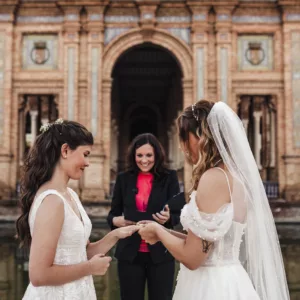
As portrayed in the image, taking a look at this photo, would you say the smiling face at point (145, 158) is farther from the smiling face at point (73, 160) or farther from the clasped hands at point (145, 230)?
the smiling face at point (73, 160)

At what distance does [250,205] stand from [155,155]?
69.7 inches

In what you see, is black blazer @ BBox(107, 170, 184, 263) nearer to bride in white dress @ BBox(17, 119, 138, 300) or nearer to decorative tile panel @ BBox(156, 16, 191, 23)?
bride in white dress @ BBox(17, 119, 138, 300)

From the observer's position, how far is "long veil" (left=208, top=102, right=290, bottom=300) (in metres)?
2.60

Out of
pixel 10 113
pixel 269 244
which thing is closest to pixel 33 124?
pixel 10 113

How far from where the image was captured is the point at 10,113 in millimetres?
17250

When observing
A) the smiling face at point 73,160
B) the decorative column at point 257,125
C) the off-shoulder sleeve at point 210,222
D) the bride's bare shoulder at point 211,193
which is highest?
the decorative column at point 257,125

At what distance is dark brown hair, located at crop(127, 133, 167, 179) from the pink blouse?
0.22 feet

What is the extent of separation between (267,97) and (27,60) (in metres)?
9.21

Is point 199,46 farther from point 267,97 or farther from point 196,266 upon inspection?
point 196,266

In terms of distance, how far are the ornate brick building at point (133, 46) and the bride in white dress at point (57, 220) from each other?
14.3 meters

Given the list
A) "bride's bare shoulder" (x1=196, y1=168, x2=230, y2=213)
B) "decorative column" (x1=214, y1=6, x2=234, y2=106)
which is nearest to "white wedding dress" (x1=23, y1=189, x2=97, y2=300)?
"bride's bare shoulder" (x1=196, y1=168, x2=230, y2=213)

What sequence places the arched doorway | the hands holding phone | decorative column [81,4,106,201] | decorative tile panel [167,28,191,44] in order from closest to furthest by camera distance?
1. the hands holding phone
2. decorative column [81,4,106,201]
3. decorative tile panel [167,28,191,44]
4. the arched doorway

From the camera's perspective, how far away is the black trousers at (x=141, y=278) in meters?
4.11

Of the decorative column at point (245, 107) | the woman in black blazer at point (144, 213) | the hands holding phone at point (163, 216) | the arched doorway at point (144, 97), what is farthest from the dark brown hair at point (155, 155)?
the decorative column at point (245, 107)
